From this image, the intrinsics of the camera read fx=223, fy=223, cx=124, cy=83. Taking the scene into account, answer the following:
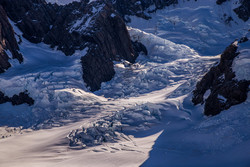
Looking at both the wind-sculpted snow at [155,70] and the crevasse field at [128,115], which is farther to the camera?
the wind-sculpted snow at [155,70]

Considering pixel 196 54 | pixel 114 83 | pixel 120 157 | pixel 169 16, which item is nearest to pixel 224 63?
pixel 120 157

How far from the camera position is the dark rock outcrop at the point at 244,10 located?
4300 cm

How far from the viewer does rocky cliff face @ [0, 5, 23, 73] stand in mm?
21398

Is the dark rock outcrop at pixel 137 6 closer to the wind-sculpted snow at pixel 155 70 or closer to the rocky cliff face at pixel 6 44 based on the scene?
the wind-sculpted snow at pixel 155 70

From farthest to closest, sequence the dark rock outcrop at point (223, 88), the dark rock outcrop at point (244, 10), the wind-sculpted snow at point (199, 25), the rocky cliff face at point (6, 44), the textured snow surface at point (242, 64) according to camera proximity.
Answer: the dark rock outcrop at point (244, 10) → the wind-sculpted snow at point (199, 25) → the rocky cliff face at point (6, 44) → the textured snow surface at point (242, 64) → the dark rock outcrop at point (223, 88)

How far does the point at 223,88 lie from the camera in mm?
10297

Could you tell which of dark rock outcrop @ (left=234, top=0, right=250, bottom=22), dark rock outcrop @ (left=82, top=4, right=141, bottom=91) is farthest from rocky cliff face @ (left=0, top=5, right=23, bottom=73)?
dark rock outcrop @ (left=234, top=0, right=250, bottom=22)

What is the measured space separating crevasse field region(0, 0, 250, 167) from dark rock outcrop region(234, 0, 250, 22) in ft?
47.2

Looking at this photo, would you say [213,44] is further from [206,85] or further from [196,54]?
[206,85]

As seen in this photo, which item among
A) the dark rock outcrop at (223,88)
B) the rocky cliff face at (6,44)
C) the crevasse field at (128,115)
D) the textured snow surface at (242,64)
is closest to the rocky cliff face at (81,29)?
the crevasse field at (128,115)

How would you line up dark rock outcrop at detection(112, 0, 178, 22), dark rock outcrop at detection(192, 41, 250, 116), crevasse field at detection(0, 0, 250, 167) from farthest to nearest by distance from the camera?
dark rock outcrop at detection(112, 0, 178, 22)
dark rock outcrop at detection(192, 41, 250, 116)
crevasse field at detection(0, 0, 250, 167)

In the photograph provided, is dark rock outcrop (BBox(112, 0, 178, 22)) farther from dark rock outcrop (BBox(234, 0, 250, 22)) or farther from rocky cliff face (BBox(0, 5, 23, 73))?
rocky cliff face (BBox(0, 5, 23, 73))

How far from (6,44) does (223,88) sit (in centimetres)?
2109

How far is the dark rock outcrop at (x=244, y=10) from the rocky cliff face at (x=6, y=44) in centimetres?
4048
